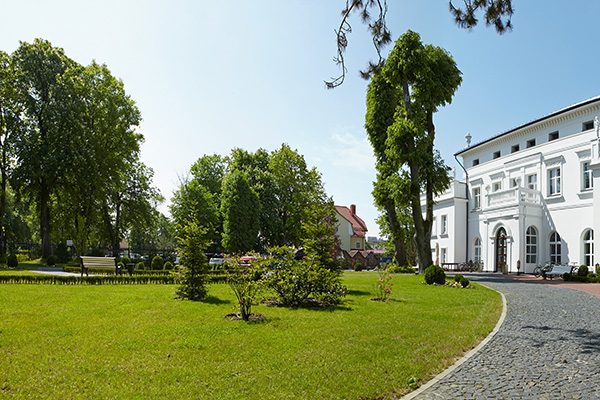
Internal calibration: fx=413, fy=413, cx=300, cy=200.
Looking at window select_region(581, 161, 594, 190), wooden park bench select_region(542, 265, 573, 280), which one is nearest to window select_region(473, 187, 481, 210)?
window select_region(581, 161, 594, 190)

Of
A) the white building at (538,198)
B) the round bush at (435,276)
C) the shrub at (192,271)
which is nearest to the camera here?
the shrub at (192,271)

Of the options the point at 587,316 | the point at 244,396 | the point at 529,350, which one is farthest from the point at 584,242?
the point at 244,396

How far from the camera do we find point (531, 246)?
104 ft

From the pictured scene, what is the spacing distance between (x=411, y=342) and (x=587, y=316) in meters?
6.46

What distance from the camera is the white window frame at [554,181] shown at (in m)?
31.1

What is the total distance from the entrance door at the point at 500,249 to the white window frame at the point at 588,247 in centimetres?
597

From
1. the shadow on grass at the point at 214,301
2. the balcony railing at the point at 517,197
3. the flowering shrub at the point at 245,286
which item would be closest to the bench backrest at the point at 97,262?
the shadow on grass at the point at 214,301

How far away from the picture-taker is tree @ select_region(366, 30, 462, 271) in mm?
25375

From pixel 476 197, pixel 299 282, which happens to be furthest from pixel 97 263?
pixel 476 197

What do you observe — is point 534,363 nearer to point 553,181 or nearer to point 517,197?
point 517,197

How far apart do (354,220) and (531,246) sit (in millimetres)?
46345

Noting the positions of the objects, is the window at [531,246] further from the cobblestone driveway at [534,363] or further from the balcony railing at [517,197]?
the cobblestone driveway at [534,363]

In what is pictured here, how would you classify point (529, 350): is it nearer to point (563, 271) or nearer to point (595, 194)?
point (563, 271)

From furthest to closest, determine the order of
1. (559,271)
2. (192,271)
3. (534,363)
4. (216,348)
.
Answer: (559,271)
(192,271)
(216,348)
(534,363)
